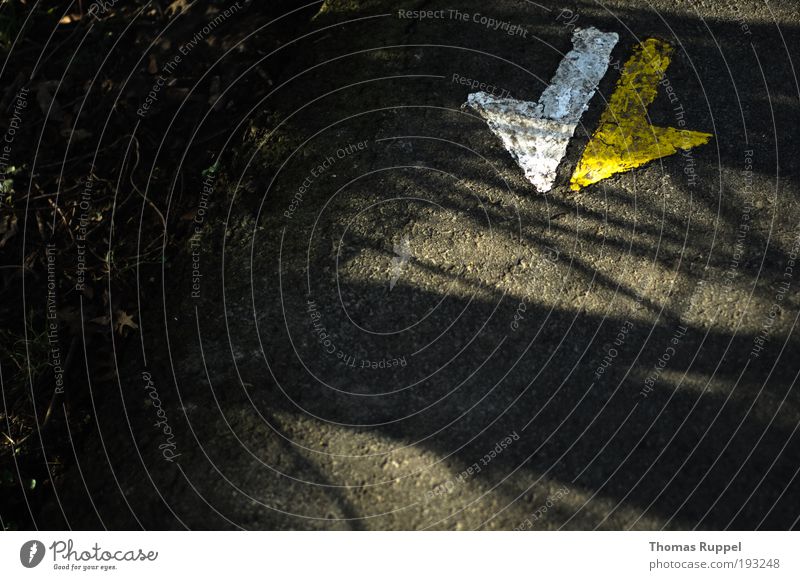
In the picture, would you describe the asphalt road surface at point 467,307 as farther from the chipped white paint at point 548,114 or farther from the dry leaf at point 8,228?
the dry leaf at point 8,228

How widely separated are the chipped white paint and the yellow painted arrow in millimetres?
100

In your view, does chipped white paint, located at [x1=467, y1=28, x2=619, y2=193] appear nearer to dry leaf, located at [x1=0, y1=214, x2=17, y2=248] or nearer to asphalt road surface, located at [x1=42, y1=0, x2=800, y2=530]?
asphalt road surface, located at [x1=42, y1=0, x2=800, y2=530]

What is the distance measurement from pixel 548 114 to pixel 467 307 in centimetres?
91

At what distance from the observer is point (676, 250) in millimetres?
2982

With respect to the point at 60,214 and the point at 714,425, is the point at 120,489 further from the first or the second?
the point at 714,425

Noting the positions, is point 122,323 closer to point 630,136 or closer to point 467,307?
point 467,307

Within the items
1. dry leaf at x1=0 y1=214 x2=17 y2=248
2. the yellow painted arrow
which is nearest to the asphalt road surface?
the yellow painted arrow

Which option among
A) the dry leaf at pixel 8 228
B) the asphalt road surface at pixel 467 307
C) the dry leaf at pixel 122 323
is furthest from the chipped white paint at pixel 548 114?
the dry leaf at pixel 8 228

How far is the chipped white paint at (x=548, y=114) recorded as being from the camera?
3129mm

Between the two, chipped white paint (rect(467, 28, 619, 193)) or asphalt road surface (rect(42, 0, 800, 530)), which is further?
chipped white paint (rect(467, 28, 619, 193))

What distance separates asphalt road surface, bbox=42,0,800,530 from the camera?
8.82ft

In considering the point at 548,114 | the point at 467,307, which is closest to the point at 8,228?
the point at 467,307

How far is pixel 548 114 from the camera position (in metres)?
3.18
